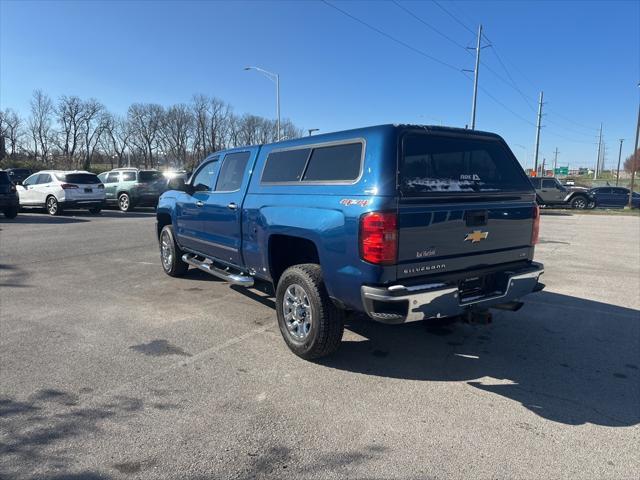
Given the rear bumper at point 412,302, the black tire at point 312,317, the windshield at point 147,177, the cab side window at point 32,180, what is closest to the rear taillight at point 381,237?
the rear bumper at point 412,302

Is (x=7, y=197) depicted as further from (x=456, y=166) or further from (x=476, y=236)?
(x=476, y=236)

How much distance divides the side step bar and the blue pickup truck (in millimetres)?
39

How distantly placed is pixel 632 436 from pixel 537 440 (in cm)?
66

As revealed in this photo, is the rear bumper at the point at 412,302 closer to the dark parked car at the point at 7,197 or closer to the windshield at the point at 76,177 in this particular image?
the dark parked car at the point at 7,197

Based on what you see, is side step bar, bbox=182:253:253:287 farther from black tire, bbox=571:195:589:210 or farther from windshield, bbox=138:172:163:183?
black tire, bbox=571:195:589:210

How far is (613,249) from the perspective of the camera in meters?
11.3

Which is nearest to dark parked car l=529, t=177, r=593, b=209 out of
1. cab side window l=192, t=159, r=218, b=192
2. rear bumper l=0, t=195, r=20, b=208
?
cab side window l=192, t=159, r=218, b=192

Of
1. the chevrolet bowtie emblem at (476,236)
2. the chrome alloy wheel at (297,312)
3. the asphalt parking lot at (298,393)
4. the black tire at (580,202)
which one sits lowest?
the asphalt parking lot at (298,393)

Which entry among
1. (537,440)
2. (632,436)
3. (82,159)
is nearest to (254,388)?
(537,440)

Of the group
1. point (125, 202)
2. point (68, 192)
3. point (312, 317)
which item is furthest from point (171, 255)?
point (125, 202)

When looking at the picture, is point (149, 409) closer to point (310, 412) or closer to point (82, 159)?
point (310, 412)

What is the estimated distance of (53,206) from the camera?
59.4 feet

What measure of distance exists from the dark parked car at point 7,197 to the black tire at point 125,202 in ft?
15.7

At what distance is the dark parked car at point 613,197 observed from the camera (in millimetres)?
29562
